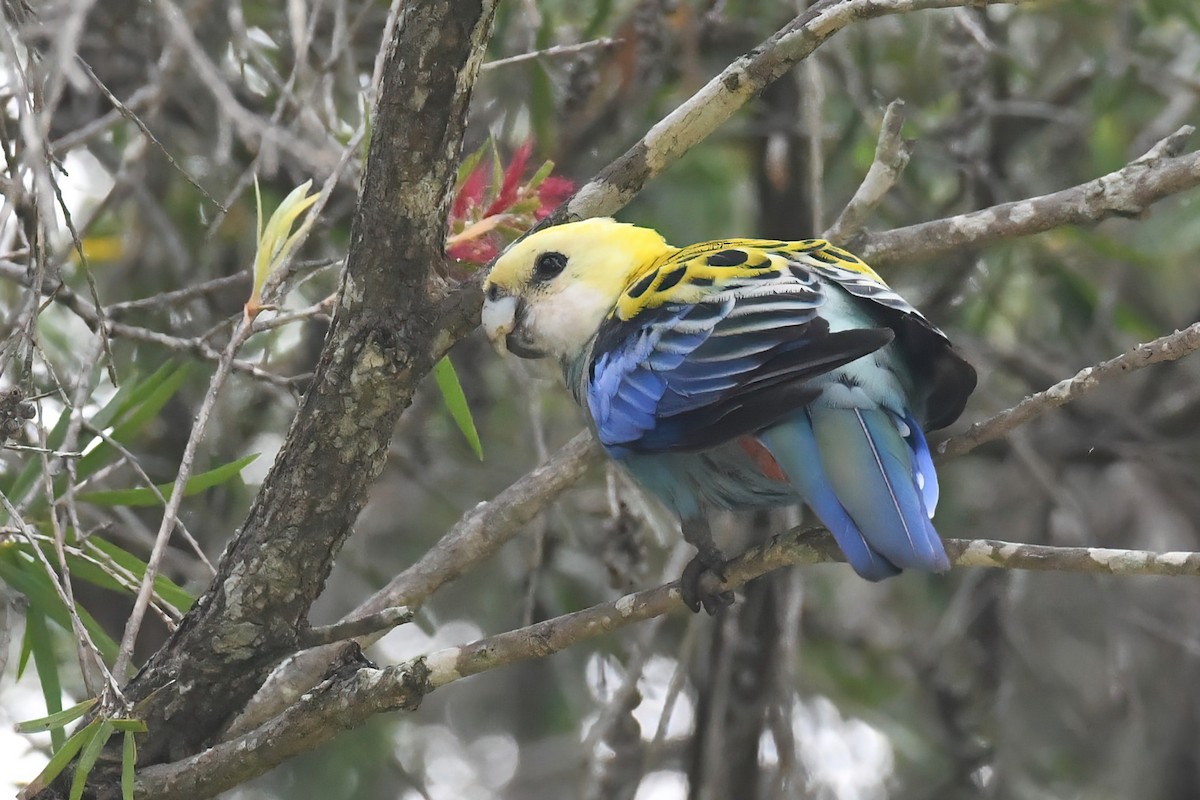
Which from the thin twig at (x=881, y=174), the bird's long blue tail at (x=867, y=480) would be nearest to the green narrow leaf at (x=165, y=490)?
the bird's long blue tail at (x=867, y=480)

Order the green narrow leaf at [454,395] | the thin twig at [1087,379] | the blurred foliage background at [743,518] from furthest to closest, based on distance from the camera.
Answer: the blurred foliage background at [743,518] < the green narrow leaf at [454,395] < the thin twig at [1087,379]

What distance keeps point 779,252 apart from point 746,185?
9.42 feet

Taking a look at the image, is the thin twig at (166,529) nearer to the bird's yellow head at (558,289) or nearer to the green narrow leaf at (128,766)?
the green narrow leaf at (128,766)

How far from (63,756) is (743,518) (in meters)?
2.52

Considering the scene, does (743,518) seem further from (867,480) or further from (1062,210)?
(867,480)

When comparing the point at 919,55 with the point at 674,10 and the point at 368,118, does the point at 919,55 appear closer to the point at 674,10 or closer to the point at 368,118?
the point at 674,10

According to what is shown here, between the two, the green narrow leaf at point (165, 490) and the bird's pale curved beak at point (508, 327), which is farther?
the bird's pale curved beak at point (508, 327)

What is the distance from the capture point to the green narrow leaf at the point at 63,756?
76.0 inches

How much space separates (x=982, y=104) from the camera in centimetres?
381

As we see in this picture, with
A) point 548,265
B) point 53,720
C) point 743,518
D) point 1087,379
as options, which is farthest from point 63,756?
point 743,518

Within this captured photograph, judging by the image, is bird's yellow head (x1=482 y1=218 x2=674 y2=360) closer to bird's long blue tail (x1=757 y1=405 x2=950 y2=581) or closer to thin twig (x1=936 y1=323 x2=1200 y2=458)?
bird's long blue tail (x1=757 y1=405 x2=950 y2=581)

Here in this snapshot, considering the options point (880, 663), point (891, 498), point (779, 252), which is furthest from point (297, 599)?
point (880, 663)

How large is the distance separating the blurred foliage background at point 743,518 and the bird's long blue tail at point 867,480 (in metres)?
0.93

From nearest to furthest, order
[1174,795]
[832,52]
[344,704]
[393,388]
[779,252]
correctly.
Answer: [344,704], [393,388], [779,252], [832,52], [1174,795]
